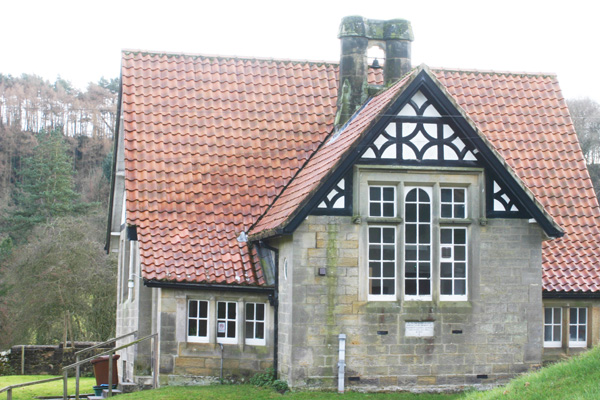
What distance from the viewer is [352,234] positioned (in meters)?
17.4

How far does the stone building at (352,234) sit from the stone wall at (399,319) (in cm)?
3

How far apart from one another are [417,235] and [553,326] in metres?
4.62

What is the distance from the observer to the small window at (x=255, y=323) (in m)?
18.9

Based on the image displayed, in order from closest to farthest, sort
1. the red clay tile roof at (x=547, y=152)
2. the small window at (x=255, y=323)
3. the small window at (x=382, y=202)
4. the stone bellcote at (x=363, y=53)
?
1. the small window at (x=382, y=202)
2. the small window at (x=255, y=323)
3. the red clay tile roof at (x=547, y=152)
4. the stone bellcote at (x=363, y=53)

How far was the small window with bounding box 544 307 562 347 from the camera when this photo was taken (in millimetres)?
19844

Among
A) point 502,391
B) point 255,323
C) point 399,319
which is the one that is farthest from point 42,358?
point 502,391

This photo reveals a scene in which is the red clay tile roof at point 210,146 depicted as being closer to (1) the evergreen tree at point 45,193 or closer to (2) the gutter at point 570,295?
(2) the gutter at point 570,295

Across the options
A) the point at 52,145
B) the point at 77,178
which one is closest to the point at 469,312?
the point at 52,145

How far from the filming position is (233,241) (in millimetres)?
19406

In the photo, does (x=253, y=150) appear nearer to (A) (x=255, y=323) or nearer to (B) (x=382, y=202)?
(A) (x=255, y=323)

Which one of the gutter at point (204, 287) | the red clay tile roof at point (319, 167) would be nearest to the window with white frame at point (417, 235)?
the red clay tile roof at point (319, 167)

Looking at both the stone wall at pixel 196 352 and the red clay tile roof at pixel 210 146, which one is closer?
the stone wall at pixel 196 352

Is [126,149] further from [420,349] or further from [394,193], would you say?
[420,349]

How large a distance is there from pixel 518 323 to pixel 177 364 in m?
7.09
